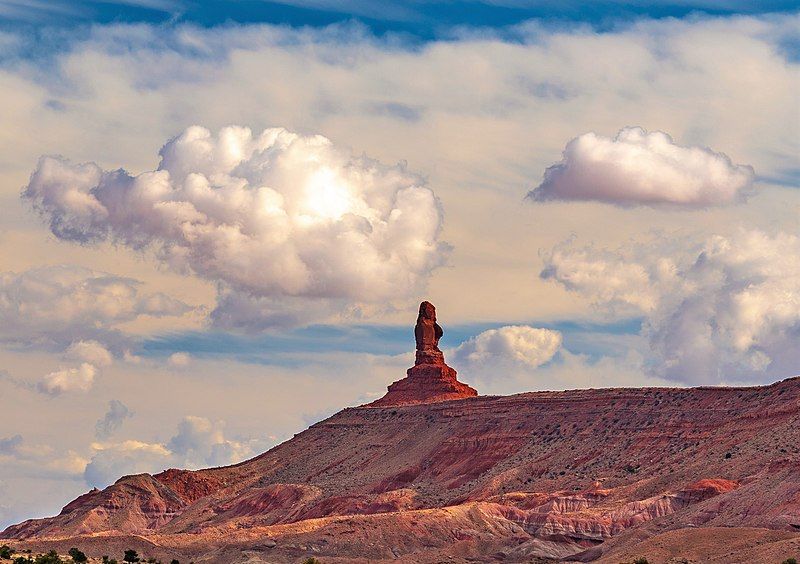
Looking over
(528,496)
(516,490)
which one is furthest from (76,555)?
(516,490)

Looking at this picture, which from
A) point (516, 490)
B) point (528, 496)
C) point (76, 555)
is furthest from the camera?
point (516, 490)

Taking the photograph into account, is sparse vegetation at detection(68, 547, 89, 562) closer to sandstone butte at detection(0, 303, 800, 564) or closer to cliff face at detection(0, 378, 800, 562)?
sandstone butte at detection(0, 303, 800, 564)

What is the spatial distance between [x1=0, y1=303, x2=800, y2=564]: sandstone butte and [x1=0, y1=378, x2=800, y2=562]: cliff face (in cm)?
22

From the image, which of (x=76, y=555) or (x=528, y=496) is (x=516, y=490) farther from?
(x=76, y=555)

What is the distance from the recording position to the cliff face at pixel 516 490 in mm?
134625

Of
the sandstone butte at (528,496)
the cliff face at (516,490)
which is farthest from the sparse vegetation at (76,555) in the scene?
the cliff face at (516,490)

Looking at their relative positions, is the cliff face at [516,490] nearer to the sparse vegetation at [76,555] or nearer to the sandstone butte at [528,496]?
the sandstone butte at [528,496]

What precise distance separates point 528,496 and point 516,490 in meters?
9.91

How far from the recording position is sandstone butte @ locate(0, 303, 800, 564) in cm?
12812

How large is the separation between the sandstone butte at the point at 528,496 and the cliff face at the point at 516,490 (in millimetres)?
219

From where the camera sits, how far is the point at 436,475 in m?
181

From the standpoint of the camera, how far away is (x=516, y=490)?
162 meters

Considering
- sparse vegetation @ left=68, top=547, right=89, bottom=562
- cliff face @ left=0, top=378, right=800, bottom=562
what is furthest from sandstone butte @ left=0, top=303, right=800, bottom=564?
sparse vegetation @ left=68, top=547, right=89, bottom=562

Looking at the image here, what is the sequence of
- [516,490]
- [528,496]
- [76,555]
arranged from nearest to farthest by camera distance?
[76,555] < [528,496] < [516,490]
